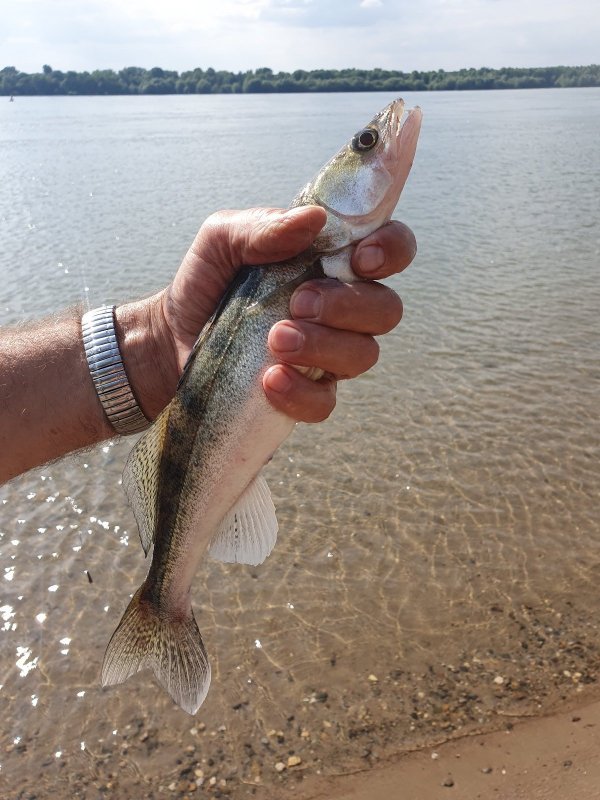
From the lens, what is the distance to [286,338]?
3307 mm

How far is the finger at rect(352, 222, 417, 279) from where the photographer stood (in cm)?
331

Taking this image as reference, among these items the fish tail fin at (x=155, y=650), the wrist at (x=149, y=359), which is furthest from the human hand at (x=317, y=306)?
the fish tail fin at (x=155, y=650)

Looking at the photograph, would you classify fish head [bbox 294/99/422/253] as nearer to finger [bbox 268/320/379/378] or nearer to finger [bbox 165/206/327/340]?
finger [bbox 165/206/327/340]

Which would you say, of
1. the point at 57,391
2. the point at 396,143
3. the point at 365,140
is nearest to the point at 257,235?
the point at 365,140

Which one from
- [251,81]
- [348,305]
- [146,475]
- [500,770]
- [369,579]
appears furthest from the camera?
[251,81]

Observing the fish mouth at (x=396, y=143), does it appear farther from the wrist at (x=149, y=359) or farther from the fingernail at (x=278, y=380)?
the wrist at (x=149, y=359)

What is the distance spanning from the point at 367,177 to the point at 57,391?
2.22 meters

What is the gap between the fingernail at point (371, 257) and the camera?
330 cm

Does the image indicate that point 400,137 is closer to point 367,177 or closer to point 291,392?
point 367,177

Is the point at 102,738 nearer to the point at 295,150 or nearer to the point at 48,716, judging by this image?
the point at 48,716

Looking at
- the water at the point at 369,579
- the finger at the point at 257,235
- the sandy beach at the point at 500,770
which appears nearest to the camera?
the finger at the point at 257,235

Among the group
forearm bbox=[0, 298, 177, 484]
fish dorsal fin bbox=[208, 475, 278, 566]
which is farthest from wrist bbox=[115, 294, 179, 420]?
fish dorsal fin bbox=[208, 475, 278, 566]

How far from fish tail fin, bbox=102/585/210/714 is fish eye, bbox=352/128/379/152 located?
244 centimetres

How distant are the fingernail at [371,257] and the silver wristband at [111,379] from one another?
5.74ft
